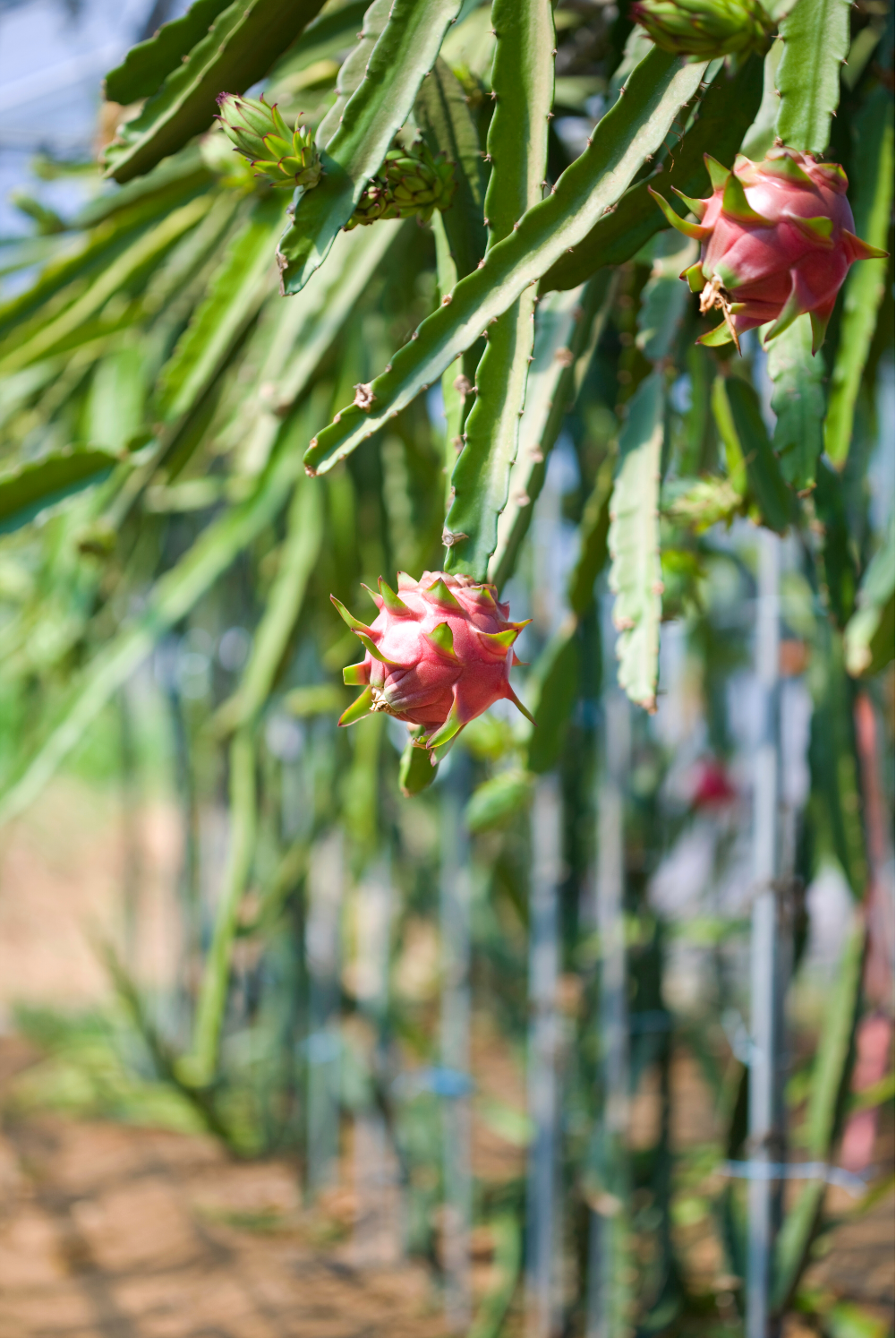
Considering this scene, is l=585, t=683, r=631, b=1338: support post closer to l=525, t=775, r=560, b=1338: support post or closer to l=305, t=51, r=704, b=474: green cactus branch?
l=525, t=775, r=560, b=1338: support post

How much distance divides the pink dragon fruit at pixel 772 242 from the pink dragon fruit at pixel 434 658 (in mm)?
139

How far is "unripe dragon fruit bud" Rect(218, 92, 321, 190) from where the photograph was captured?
436 millimetres

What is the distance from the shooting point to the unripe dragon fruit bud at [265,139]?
0.44 meters

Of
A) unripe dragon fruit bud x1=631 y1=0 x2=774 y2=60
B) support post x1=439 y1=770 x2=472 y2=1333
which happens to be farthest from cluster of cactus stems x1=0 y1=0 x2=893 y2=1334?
support post x1=439 y1=770 x2=472 y2=1333

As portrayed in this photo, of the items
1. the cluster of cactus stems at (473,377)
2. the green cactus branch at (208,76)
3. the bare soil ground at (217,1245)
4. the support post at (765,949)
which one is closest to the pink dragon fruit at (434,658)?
the cluster of cactus stems at (473,377)

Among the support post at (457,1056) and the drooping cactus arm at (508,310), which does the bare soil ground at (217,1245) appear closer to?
the support post at (457,1056)

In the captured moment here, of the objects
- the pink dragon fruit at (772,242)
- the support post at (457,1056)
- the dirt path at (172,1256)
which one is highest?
the pink dragon fruit at (772,242)

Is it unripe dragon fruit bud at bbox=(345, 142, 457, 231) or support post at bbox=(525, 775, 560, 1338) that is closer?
unripe dragon fruit bud at bbox=(345, 142, 457, 231)

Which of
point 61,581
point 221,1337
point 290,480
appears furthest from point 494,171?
point 221,1337

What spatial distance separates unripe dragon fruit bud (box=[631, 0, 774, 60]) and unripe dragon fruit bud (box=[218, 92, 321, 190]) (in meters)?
0.14

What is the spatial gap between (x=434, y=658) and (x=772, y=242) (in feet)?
0.60

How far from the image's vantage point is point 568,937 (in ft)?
4.99

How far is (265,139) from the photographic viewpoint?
17.2 inches

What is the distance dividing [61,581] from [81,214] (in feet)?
1.24
